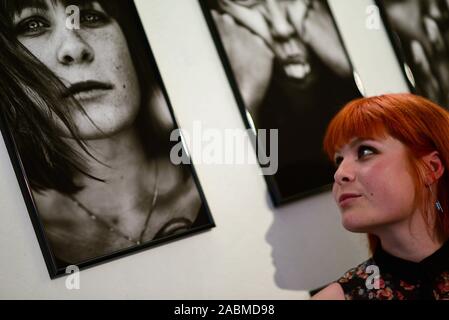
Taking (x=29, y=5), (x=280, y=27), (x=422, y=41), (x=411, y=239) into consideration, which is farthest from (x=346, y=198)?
(x=422, y=41)

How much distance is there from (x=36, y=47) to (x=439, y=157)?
99 centimetres

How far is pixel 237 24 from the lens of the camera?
146 centimetres

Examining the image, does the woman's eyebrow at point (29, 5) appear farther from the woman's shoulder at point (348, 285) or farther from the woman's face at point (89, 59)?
the woman's shoulder at point (348, 285)

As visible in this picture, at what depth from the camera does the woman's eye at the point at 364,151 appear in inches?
43.6

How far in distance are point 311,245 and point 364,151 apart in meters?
0.45

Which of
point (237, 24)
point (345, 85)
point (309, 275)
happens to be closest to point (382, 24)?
point (345, 85)

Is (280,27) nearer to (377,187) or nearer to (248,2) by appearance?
(248,2)

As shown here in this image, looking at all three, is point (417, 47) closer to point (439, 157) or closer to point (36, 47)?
point (439, 157)

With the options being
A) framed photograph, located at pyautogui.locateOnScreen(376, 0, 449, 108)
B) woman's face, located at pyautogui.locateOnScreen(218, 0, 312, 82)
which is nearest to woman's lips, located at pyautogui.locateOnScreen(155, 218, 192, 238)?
woman's face, located at pyautogui.locateOnScreen(218, 0, 312, 82)

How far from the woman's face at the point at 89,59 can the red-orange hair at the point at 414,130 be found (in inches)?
22.2

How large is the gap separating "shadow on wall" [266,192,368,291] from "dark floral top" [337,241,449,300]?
265 mm

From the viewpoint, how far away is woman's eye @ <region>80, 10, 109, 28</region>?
48.6 inches

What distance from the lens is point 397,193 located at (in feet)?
3.55

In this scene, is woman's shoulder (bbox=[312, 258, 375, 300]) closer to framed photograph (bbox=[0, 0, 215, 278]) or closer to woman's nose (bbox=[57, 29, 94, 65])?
framed photograph (bbox=[0, 0, 215, 278])
